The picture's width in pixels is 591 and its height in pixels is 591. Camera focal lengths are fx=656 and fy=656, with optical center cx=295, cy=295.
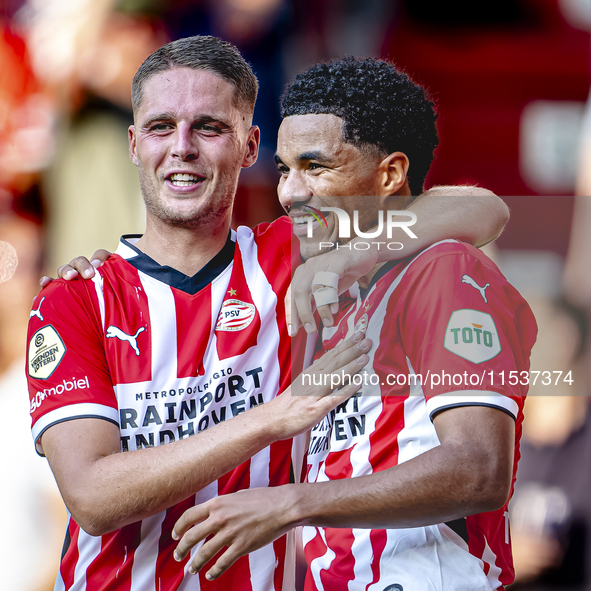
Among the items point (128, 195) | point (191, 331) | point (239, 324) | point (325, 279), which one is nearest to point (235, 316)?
point (239, 324)

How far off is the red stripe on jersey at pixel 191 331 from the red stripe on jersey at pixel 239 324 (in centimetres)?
5

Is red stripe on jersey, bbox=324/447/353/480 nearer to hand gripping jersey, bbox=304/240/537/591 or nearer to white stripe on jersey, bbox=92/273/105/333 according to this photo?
hand gripping jersey, bbox=304/240/537/591

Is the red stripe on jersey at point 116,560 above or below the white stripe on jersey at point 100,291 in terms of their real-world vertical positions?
below

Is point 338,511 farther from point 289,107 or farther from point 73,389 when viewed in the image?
point 289,107

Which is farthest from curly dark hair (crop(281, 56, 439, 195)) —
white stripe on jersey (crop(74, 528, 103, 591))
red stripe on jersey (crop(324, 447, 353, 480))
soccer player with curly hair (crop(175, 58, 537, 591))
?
white stripe on jersey (crop(74, 528, 103, 591))

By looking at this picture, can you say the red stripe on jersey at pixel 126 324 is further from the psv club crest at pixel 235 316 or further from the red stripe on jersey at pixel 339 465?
the red stripe on jersey at pixel 339 465

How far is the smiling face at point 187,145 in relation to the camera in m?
2.12

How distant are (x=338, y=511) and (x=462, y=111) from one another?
155 inches

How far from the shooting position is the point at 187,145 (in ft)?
6.87

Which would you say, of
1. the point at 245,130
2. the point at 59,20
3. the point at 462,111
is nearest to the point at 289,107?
the point at 245,130

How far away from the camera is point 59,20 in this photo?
4.06 metres

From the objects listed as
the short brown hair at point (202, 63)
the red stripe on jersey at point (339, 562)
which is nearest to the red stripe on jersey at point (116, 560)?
the red stripe on jersey at point (339, 562)

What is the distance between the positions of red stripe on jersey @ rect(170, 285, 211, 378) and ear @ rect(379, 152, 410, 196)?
68 centimetres

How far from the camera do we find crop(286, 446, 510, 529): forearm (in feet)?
5.01
